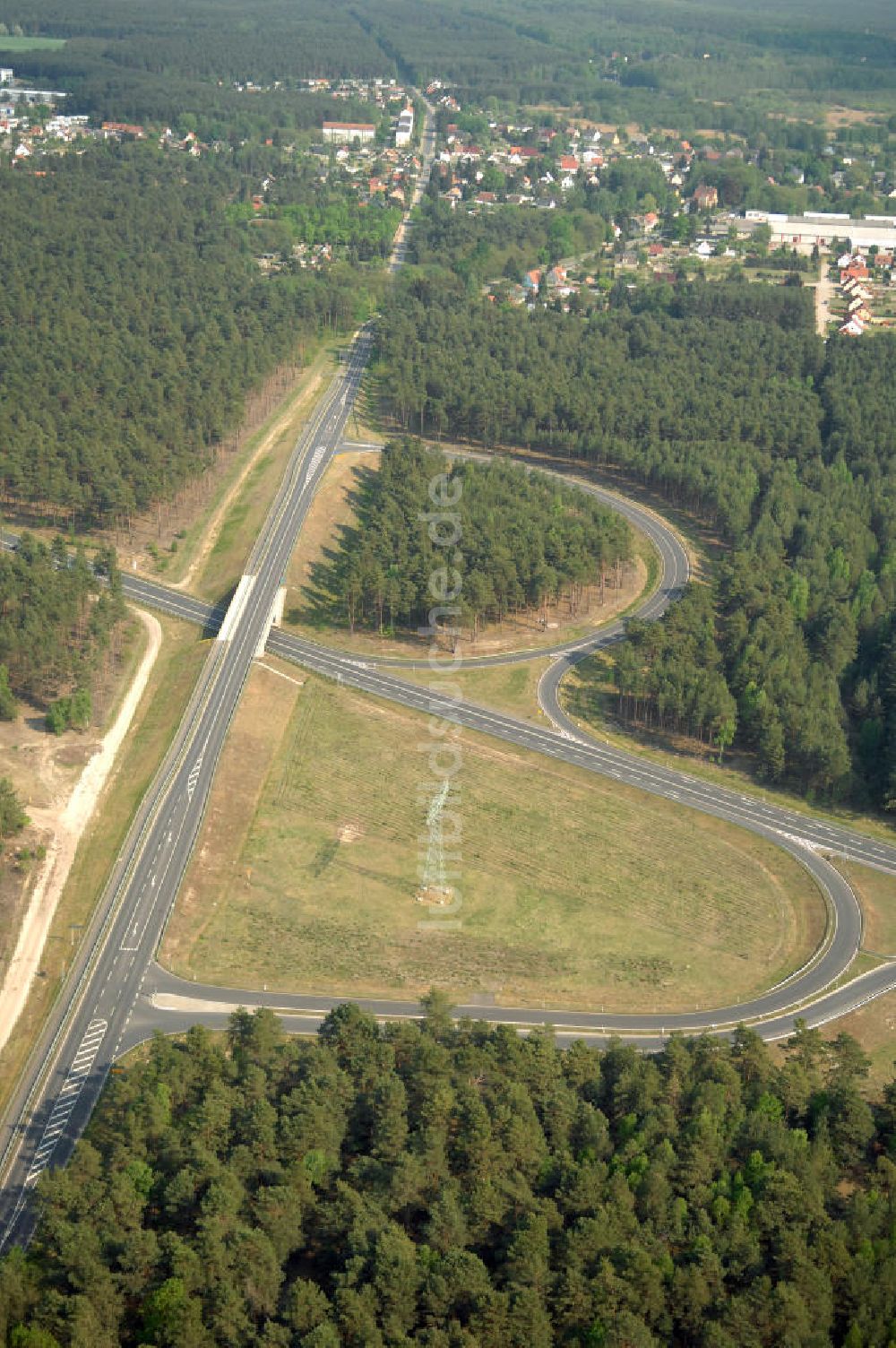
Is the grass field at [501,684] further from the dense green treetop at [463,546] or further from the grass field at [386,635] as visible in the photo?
the dense green treetop at [463,546]

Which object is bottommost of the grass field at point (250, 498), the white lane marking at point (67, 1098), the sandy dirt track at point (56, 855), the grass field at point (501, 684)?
the white lane marking at point (67, 1098)

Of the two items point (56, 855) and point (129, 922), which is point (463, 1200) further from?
point (56, 855)

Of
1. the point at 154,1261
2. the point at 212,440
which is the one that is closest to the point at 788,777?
the point at 154,1261

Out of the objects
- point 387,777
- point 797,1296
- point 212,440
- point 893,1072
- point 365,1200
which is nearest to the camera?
point 797,1296

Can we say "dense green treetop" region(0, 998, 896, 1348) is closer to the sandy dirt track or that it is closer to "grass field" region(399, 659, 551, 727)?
the sandy dirt track

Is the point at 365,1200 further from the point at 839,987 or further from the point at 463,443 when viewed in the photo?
the point at 463,443

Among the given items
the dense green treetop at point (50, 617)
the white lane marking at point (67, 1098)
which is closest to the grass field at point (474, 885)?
the white lane marking at point (67, 1098)
